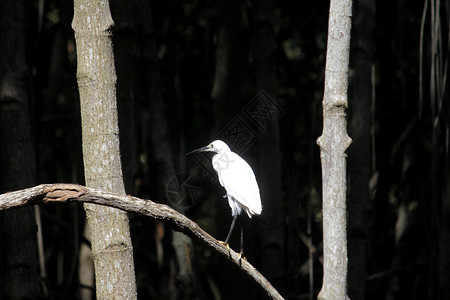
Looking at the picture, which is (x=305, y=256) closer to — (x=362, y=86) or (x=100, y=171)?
(x=362, y=86)

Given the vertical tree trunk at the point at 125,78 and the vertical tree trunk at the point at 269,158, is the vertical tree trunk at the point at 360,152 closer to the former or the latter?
the vertical tree trunk at the point at 269,158

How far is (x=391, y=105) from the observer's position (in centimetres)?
470

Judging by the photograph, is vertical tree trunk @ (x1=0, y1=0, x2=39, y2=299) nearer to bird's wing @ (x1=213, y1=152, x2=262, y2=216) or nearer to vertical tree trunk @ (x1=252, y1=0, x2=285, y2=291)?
bird's wing @ (x1=213, y1=152, x2=262, y2=216)

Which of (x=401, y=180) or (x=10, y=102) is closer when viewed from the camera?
(x=10, y=102)

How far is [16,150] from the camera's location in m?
2.62

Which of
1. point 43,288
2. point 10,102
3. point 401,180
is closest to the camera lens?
point 10,102

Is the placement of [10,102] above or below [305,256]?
above

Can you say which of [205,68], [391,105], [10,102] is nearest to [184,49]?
[205,68]

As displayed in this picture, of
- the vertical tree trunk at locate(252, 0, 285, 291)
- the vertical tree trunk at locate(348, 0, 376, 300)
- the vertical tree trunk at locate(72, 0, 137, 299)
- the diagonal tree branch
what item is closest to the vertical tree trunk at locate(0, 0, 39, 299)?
the vertical tree trunk at locate(72, 0, 137, 299)

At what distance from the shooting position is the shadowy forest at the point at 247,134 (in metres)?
2.72

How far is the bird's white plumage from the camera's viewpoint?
2.71 m

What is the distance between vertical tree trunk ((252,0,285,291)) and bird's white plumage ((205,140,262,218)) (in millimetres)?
541

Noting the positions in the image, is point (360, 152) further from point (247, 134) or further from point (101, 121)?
point (101, 121)

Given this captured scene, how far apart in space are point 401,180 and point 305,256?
1114mm
